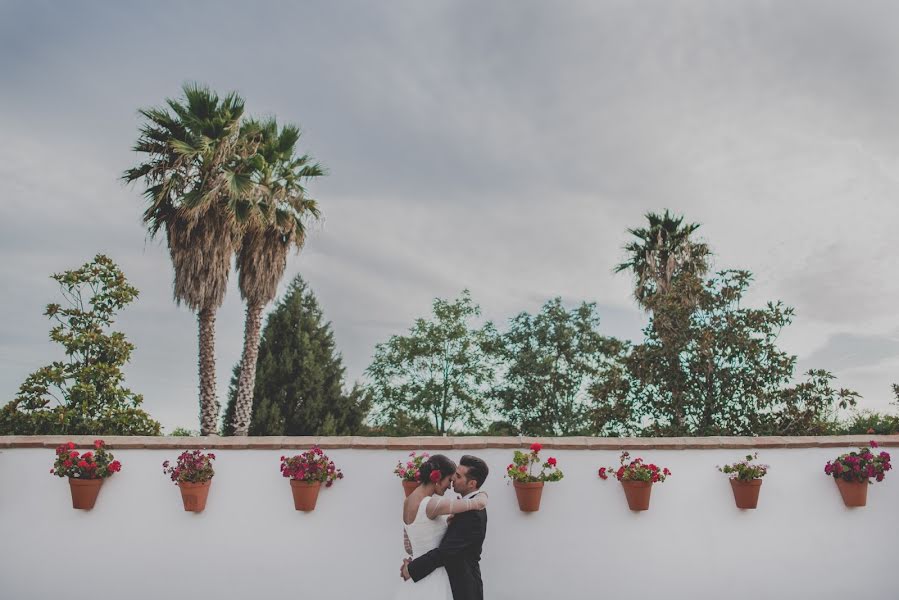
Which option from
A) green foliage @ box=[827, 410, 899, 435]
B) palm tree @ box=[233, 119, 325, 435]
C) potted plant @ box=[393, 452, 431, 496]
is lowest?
potted plant @ box=[393, 452, 431, 496]

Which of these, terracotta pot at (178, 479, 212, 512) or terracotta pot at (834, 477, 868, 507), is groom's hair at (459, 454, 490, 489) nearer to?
terracotta pot at (178, 479, 212, 512)

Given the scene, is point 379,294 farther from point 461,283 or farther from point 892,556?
point 892,556

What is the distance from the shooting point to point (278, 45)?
10.3m

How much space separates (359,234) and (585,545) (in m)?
13.1

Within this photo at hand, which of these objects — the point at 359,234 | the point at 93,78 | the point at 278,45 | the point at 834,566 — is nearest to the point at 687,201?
the point at 359,234

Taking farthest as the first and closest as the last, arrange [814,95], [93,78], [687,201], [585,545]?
[687,201], [93,78], [814,95], [585,545]

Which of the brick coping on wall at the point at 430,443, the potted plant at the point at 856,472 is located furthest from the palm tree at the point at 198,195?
the potted plant at the point at 856,472

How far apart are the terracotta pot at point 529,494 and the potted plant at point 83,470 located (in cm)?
372

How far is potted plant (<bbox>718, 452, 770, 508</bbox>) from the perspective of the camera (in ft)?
17.4

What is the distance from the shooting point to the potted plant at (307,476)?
5.22 m

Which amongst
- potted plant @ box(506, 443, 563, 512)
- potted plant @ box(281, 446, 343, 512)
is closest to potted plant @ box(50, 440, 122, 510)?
potted plant @ box(281, 446, 343, 512)

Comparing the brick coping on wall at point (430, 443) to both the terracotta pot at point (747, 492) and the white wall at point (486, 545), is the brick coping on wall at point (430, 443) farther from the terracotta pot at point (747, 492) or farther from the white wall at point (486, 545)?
the terracotta pot at point (747, 492)

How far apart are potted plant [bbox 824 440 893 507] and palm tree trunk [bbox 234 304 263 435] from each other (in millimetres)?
12744

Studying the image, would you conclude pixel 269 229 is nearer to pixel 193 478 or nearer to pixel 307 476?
pixel 193 478
